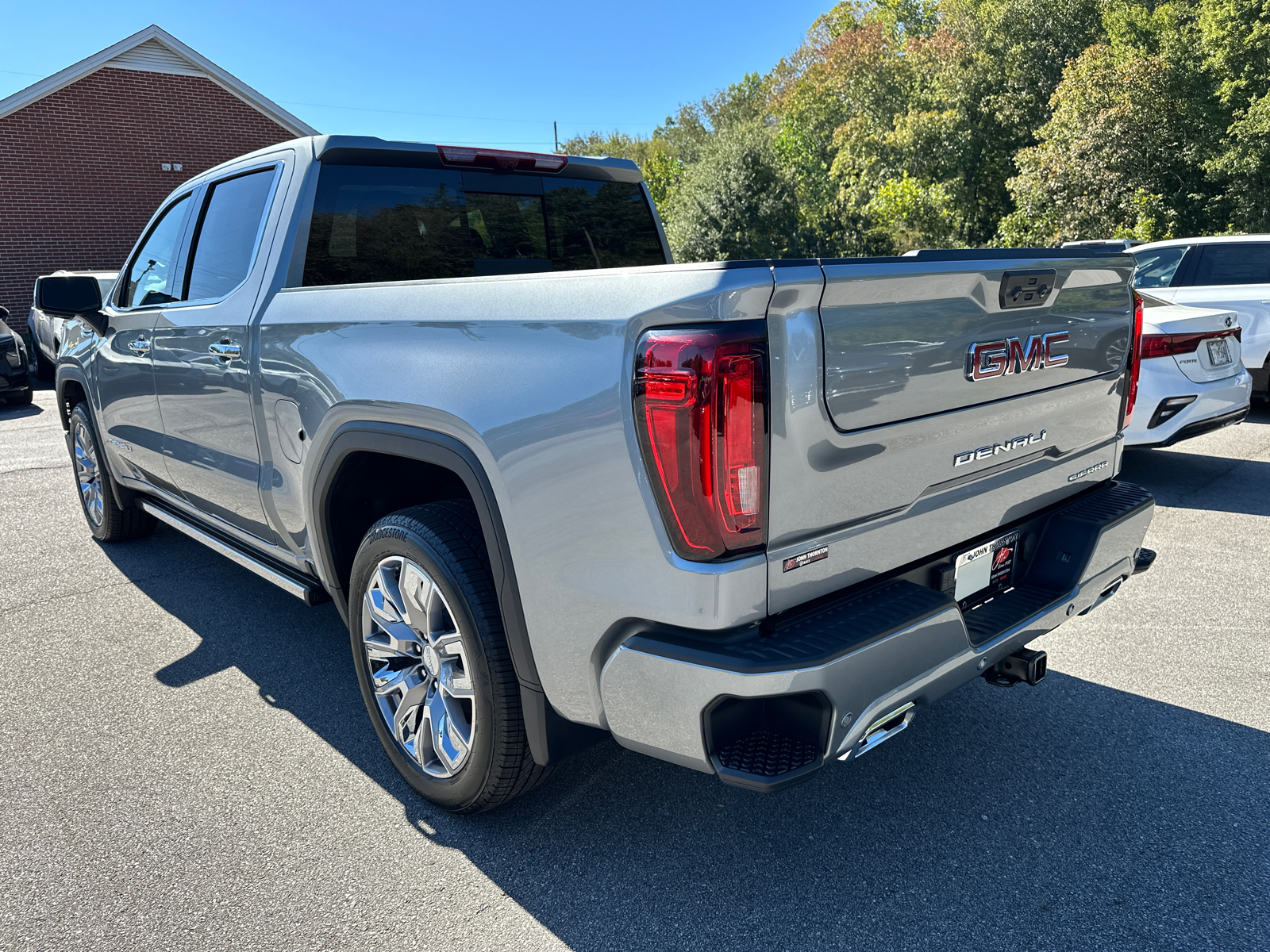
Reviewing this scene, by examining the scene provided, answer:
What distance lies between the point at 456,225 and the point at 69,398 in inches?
140

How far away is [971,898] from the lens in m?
2.21

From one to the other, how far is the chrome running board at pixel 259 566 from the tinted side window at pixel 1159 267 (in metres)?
8.24

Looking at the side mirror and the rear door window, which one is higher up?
the rear door window

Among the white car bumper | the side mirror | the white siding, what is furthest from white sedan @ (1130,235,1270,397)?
the white siding

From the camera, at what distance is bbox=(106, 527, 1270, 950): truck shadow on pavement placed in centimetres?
215

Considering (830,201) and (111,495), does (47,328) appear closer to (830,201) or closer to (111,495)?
(111,495)

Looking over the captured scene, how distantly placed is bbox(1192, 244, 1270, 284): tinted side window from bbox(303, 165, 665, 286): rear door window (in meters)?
6.93

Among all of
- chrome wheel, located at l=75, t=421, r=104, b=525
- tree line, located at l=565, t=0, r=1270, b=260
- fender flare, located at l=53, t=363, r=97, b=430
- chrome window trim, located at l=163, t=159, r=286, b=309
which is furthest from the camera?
tree line, located at l=565, t=0, r=1270, b=260

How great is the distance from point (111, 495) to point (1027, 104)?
35.6m

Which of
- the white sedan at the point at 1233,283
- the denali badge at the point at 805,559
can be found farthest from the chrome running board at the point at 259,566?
the white sedan at the point at 1233,283

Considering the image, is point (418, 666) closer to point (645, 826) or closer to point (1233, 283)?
point (645, 826)

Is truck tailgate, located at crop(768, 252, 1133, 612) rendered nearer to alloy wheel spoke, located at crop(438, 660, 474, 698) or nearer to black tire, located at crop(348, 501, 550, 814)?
black tire, located at crop(348, 501, 550, 814)

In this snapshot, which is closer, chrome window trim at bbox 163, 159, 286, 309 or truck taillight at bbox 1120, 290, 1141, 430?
truck taillight at bbox 1120, 290, 1141, 430

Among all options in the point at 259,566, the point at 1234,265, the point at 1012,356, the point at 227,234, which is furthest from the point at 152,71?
the point at 1012,356
